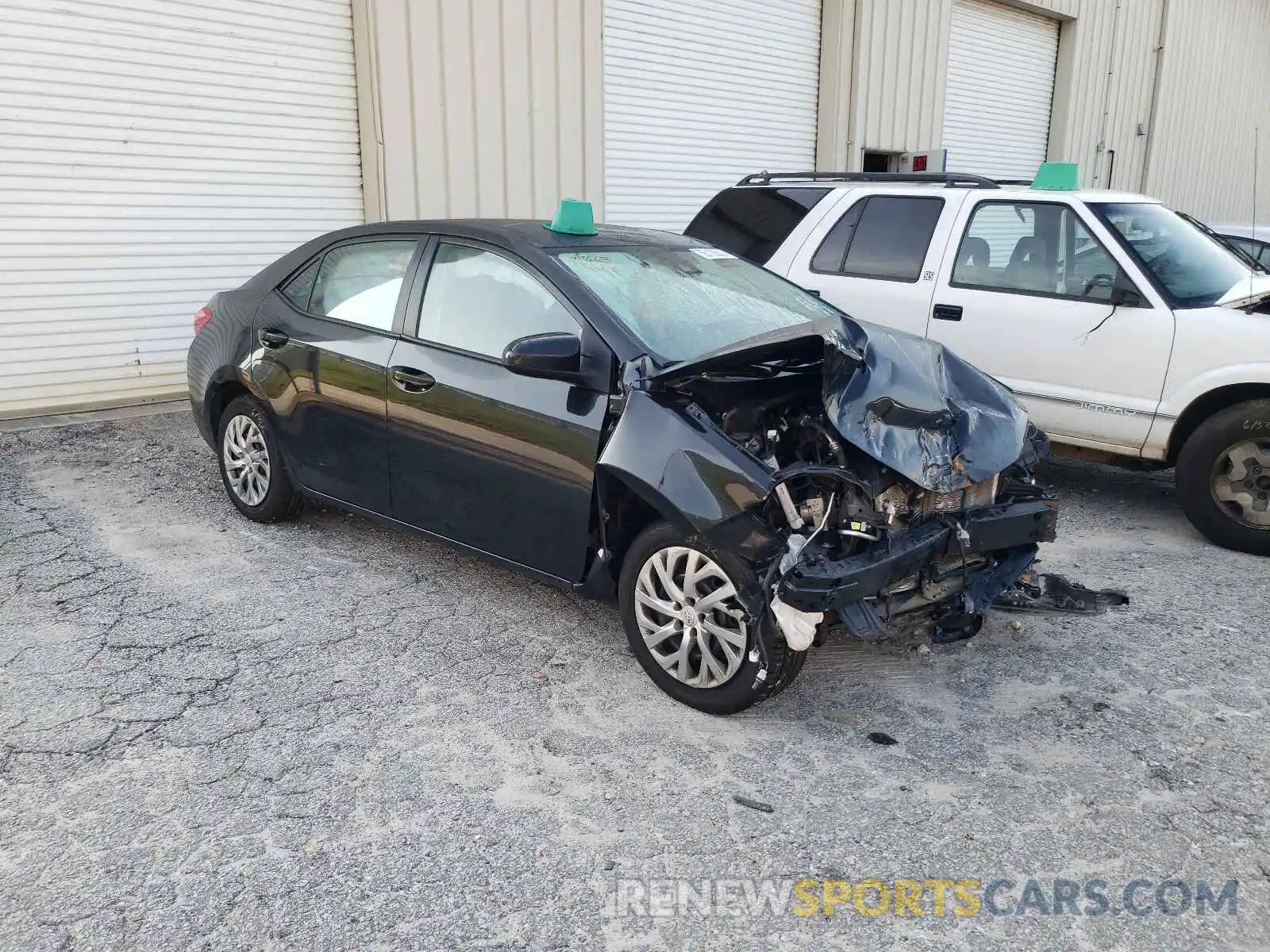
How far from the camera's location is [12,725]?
347cm

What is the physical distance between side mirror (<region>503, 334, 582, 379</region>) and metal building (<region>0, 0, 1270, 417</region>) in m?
5.46

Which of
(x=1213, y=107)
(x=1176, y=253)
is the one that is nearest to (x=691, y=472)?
(x=1176, y=253)

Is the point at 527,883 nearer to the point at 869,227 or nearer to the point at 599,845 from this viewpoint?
the point at 599,845

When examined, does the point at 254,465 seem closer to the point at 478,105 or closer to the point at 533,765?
the point at 533,765

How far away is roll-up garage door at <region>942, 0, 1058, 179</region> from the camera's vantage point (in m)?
14.8

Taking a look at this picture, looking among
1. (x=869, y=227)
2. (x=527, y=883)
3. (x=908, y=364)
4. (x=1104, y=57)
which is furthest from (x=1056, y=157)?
(x=527, y=883)

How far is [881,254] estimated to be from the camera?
21.2ft

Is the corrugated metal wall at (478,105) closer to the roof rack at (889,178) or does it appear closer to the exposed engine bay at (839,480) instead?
the roof rack at (889,178)

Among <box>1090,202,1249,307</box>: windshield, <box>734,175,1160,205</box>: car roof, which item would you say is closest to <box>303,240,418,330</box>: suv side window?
<box>734,175,1160,205</box>: car roof

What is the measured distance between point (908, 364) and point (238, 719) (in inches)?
108

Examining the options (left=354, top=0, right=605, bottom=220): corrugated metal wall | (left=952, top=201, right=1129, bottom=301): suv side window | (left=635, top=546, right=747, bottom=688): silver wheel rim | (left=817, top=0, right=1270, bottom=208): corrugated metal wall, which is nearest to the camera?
(left=635, top=546, right=747, bottom=688): silver wheel rim

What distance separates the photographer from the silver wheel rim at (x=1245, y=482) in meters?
5.12

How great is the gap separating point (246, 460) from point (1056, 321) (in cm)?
442

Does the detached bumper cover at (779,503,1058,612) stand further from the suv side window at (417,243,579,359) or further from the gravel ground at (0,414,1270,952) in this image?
the suv side window at (417,243,579,359)
